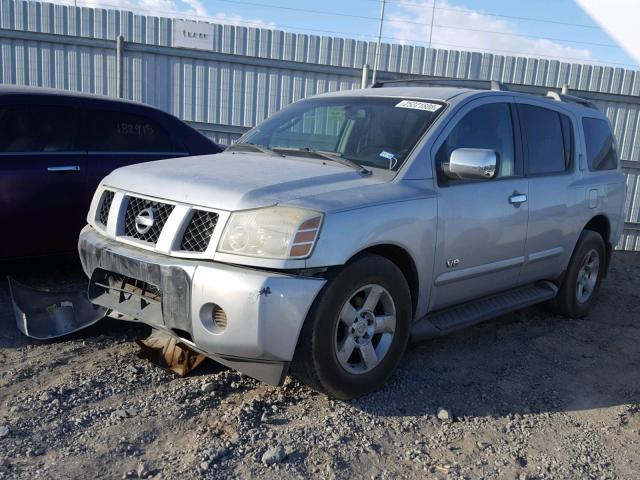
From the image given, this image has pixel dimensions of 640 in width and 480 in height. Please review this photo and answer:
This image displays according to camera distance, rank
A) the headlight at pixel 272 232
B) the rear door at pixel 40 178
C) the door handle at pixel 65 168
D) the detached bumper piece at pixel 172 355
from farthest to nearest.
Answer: the door handle at pixel 65 168
the rear door at pixel 40 178
the detached bumper piece at pixel 172 355
the headlight at pixel 272 232

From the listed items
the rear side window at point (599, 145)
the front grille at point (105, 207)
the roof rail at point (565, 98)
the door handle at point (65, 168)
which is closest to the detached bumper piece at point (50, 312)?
the front grille at point (105, 207)

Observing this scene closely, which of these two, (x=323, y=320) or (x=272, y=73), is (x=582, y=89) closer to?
(x=272, y=73)

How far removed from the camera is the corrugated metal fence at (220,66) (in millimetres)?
9250

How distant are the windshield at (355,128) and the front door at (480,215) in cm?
23

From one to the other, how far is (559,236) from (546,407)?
172 centimetres

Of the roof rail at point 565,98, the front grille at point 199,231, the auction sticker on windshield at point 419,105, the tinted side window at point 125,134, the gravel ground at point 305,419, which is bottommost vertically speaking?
the gravel ground at point 305,419

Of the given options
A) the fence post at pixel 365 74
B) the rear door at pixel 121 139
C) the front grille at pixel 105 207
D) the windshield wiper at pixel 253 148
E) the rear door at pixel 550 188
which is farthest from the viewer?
the fence post at pixel 365 74

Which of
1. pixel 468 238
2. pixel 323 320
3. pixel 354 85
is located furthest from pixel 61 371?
pixel 354 85

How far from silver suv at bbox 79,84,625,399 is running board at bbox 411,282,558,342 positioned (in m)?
0.02

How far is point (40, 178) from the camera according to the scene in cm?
496

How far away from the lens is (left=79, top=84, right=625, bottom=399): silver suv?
309 centimetres

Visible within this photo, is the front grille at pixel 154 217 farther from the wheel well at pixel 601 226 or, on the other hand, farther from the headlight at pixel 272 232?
the wheel well at pixel 601 226

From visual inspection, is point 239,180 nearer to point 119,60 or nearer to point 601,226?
point 601,226

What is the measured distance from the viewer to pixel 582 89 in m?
10.7
